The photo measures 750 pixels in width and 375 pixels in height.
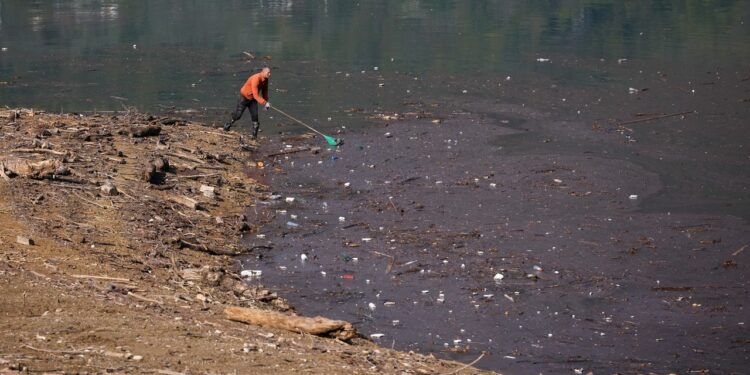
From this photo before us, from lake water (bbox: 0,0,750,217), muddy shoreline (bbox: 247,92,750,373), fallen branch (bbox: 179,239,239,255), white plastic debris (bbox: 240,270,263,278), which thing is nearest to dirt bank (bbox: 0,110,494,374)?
fallen branch (bbox: 179,239,239,255)

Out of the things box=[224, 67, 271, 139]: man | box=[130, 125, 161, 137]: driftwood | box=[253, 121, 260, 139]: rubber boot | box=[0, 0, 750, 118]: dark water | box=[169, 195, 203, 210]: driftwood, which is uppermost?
box=[224, 67, 271, 139]: man

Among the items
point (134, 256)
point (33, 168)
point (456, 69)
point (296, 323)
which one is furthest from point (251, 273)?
point (456, 69)

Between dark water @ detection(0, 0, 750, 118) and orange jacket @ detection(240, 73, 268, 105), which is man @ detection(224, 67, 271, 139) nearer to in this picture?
orange jacket @ detection(240, 73, 268, 105)

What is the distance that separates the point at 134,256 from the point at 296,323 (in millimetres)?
3251

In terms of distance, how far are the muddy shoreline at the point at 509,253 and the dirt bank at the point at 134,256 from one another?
2.51ft

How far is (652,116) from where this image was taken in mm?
21125

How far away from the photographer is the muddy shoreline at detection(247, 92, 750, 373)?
35.4ft

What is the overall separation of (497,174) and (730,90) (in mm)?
Result: 8853

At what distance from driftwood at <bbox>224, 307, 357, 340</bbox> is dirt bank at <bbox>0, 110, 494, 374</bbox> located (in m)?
0.10

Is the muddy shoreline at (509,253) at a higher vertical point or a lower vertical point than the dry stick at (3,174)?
lower

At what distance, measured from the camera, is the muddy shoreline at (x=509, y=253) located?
1080 cm

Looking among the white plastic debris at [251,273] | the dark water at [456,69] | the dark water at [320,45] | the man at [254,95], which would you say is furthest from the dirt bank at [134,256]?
the dark water at [320,45]

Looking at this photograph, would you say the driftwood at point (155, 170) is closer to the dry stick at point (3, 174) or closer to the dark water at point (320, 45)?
the dry stick at point (3, 174)

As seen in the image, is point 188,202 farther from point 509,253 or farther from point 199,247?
point 509,253
